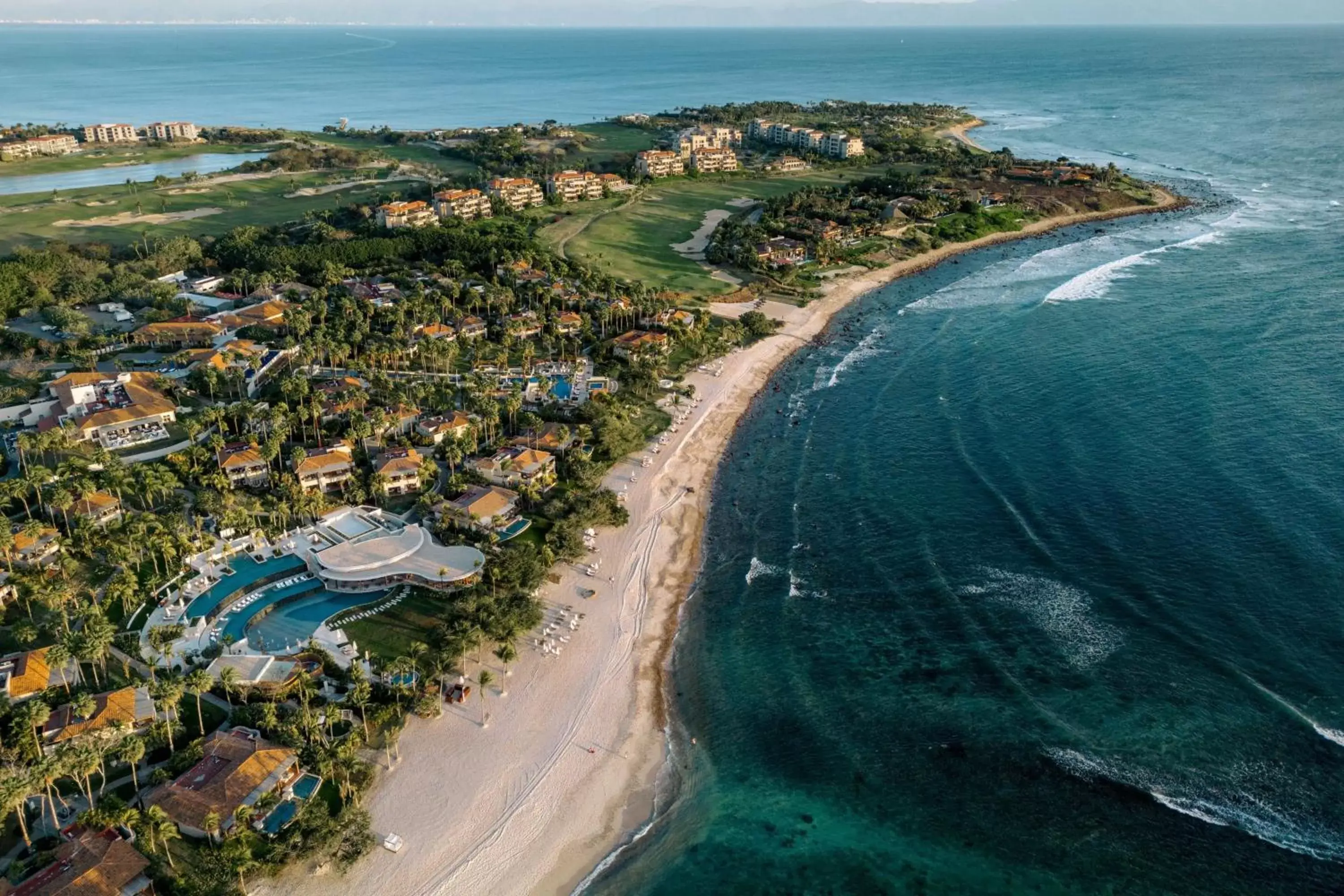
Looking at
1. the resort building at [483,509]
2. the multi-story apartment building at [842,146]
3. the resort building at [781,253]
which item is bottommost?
the resort building at [483,509]

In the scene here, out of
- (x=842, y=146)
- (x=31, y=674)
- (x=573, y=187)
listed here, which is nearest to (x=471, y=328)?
(x=31, y=674)

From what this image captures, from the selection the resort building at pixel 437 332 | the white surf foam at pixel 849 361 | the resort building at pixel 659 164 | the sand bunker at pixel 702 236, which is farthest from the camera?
the resort building at pixel 659 164

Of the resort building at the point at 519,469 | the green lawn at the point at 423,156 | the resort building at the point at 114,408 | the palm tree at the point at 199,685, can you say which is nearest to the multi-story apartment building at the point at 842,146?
the green lawn at the point at 423,156

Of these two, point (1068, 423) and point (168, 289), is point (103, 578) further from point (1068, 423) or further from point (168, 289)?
point (1068, 423)

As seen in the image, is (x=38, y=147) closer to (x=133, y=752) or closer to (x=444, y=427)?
(x=444, y=427)

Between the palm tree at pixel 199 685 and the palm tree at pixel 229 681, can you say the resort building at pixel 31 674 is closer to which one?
the palm tree at pixel 199 685

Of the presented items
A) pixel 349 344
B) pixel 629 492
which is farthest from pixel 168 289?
pixel 629 492

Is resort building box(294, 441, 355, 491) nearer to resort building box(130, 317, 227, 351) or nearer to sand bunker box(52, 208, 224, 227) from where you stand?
resort building box(130, 317, 227, 351)
